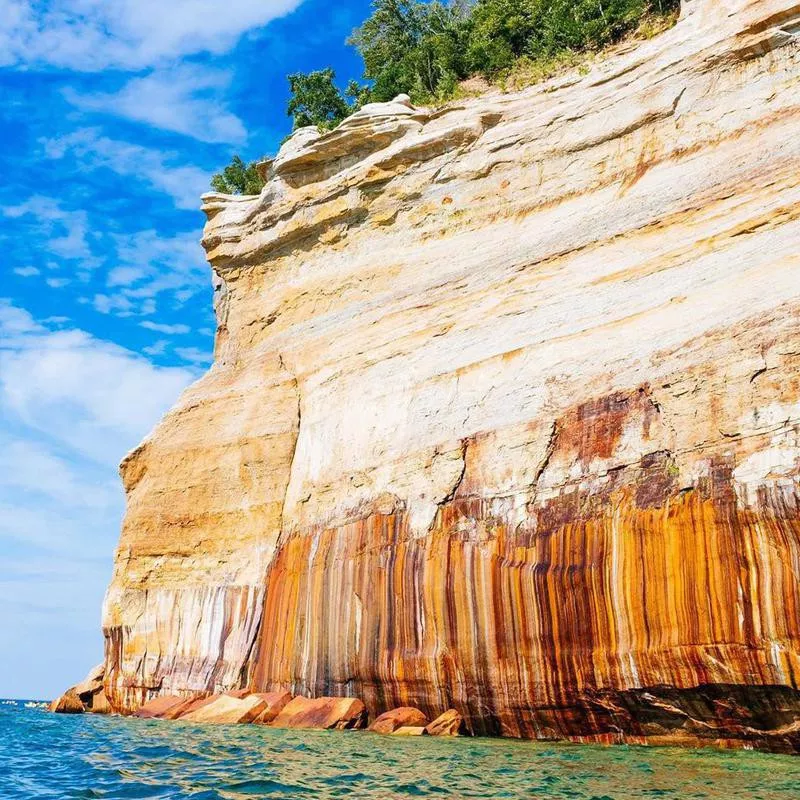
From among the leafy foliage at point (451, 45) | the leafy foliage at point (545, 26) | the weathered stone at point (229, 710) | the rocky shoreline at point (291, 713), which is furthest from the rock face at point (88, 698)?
the leafy foliage at point (545, 26)

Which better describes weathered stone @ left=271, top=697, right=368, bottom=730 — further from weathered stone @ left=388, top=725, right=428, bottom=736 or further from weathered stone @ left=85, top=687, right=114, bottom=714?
weathered stone @ left=85, top=687, right=114, bottom=714

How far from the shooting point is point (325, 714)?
14.6 metres

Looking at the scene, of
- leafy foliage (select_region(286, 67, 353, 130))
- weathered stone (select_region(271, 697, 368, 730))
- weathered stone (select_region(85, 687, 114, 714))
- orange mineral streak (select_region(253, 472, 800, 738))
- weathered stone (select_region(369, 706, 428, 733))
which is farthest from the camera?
leafy foliage (select_region(286, 67, 353, 130))

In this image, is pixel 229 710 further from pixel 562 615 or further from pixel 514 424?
pixel 514 424

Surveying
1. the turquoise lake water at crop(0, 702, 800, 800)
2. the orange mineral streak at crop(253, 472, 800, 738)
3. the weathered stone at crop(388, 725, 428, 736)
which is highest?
the orange mineral streak at crop(253, 472, 800, 738)

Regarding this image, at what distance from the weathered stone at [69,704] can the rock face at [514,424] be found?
249 centimetres

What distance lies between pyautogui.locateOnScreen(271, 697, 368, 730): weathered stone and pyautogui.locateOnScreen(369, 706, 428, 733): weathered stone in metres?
0.59

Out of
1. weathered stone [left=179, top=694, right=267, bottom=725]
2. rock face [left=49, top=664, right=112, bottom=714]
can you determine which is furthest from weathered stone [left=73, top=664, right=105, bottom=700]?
weathered stone [left=179, top=694, right=267, bottom=725]

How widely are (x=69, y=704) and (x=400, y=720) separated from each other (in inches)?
520

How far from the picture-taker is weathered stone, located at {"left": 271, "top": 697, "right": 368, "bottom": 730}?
46.9 feet

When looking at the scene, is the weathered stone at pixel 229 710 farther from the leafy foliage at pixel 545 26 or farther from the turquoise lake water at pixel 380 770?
the leafy foliage at pixel 545 26

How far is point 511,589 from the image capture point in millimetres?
12641

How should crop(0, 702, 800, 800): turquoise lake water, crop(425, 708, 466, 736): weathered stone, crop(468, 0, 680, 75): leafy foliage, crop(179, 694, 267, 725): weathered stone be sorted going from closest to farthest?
crop(0, 702, 800, 800): turquoise lake water
crop(425, 708, 466, 736): weathered stone
crop(179, 694, 267, 725): weathered stone
crop(468, 0, 680, 75): leafy foliage

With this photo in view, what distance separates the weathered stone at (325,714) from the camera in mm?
Answer: 14305
